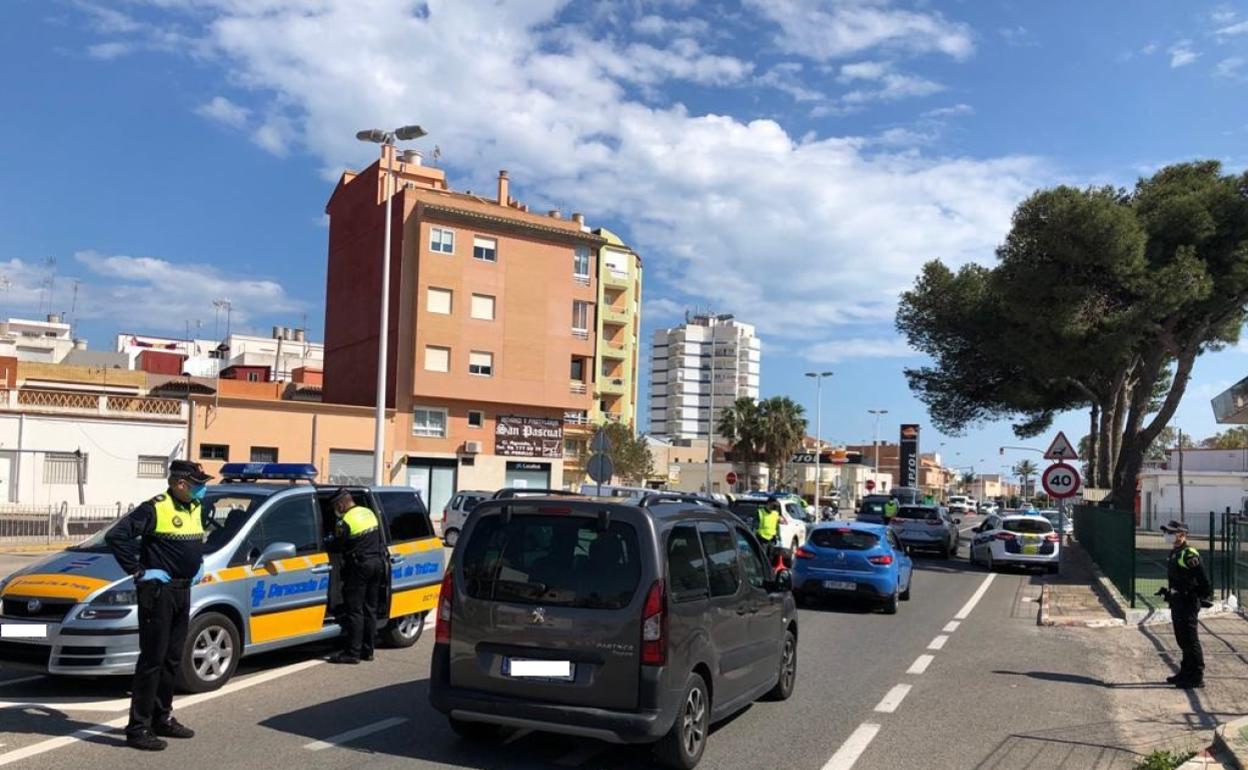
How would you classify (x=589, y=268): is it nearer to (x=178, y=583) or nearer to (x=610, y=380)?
(x=610, y=380)

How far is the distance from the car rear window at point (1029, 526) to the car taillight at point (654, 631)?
841 inches

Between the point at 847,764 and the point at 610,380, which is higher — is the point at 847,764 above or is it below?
below

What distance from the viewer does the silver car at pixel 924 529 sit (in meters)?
30.0

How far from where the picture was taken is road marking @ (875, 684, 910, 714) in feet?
27.8

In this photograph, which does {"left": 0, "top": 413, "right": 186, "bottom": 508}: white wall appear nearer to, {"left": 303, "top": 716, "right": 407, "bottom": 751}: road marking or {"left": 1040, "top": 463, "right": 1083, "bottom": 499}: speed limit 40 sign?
{"left": 1040, "top": 463, "right": 1083, "bottom": 499}: speed limit 40 sign

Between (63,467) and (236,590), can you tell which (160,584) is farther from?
(63,467)

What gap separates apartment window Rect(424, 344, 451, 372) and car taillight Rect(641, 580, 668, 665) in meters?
38.0

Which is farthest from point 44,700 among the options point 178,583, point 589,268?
point 589,268

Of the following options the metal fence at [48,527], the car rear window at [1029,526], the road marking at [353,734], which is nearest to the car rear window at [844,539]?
the road marking at [353,734]

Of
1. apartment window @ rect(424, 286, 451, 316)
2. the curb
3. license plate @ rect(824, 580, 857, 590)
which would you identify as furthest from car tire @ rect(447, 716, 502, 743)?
apartment window @ rect(424, 286, 451, 316)

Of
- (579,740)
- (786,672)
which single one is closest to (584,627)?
(579,740)

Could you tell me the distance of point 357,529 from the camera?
9.50 m

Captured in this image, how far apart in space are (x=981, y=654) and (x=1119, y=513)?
331 inches

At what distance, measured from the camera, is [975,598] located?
18.8m
